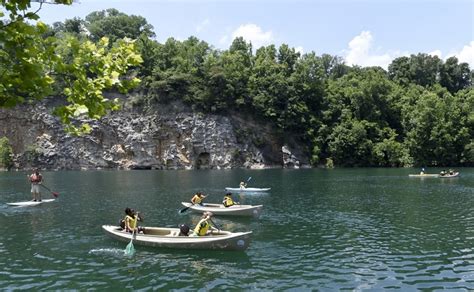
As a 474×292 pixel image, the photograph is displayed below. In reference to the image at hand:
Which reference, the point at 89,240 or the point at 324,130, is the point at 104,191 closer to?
the point at 89,240

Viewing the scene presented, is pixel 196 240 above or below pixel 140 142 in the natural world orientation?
below

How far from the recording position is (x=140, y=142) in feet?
332

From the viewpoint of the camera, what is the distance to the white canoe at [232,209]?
33281mm

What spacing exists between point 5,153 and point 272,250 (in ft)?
284

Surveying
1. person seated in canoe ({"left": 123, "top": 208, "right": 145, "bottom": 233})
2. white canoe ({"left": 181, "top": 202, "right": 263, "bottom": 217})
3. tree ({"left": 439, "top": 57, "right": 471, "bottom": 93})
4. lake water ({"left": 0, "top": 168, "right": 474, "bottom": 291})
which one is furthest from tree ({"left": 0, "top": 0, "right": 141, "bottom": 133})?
tree ({"left": 439, "top": 57, "right": 471, "bottom": 93})

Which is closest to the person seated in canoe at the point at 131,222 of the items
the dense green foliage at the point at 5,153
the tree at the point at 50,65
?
the tree at the point at 50,65

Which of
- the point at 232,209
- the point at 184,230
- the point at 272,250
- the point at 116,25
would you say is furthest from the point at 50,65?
the point at 116,25

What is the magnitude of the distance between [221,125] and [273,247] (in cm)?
8054

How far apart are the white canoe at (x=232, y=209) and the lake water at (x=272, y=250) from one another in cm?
85

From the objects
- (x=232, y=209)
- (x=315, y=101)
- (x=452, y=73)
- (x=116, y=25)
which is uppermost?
(x=116, y=25)

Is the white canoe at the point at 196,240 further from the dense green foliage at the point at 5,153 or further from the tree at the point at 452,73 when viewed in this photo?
the tree at the point at 452,73

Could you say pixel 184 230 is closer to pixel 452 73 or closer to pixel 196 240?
pixel 196 240

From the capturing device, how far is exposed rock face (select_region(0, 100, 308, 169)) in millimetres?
98500

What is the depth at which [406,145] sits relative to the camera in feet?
347
